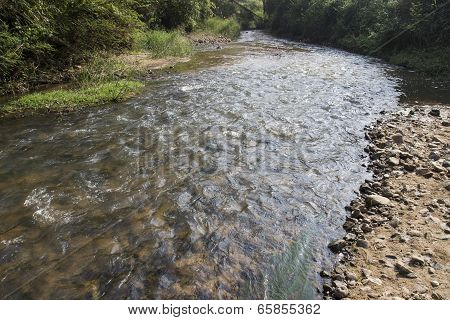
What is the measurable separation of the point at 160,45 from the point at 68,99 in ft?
32.6

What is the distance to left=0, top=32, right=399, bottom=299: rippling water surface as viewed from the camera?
14.6ft

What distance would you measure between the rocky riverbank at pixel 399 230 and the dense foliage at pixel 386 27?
10786mm

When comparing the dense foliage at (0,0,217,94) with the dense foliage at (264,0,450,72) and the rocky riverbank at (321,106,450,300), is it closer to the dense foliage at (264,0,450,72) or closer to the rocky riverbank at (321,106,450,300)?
the rocky riverbank at (321,106,450,300)

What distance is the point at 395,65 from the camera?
1831 cm

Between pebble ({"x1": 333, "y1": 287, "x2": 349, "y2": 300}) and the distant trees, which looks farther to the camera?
the distant trees

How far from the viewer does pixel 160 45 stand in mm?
19734

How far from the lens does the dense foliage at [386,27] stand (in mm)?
17609

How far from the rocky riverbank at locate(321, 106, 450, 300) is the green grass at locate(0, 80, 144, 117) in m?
7.74

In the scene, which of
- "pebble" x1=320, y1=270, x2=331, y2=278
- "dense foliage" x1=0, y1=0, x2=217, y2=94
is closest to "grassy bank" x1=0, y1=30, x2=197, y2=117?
"dense foliage" x1=0, y1=0, x2=217, y2=94

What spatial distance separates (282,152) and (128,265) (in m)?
4.45

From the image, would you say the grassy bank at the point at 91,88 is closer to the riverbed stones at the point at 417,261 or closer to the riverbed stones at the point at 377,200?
the riverbed stones at the point at 377,200

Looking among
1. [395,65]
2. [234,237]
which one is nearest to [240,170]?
[234,237]

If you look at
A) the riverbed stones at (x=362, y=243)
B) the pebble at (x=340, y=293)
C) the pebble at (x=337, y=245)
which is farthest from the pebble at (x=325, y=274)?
the riverbed stones at (x=362, y=243)
